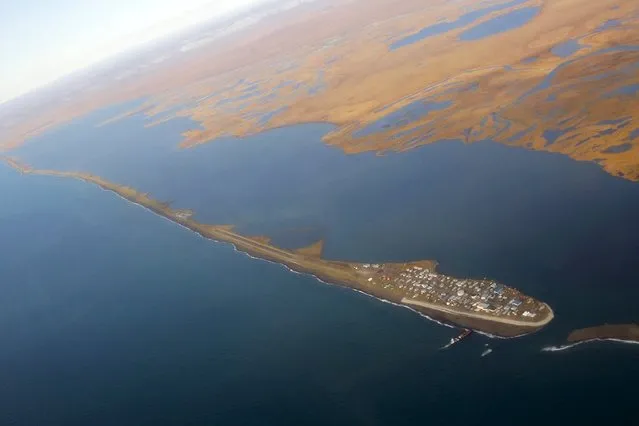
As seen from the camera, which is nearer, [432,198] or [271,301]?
[271,301]

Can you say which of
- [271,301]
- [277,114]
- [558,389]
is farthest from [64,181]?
[558,389]

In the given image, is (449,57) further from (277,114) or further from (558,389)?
(558,389)

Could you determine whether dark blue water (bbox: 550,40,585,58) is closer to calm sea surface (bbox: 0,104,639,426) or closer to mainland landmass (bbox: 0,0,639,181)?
mainland landmass (bbox: 0,0,639,181)

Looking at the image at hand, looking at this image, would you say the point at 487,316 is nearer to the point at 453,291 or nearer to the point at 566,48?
the point at 453,291

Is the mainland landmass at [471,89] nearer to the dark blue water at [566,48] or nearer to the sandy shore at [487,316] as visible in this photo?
the dark blue water at [566,48]

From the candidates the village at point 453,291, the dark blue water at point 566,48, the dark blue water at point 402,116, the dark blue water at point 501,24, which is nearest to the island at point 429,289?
the village at point 453,291

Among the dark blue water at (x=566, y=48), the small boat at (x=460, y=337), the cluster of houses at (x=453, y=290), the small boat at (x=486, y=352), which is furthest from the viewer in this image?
the dark blue water at (x=566, y=48)
